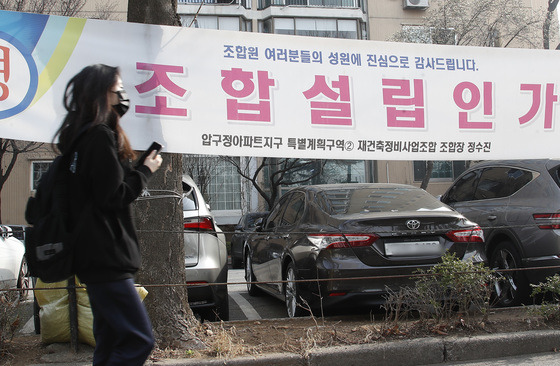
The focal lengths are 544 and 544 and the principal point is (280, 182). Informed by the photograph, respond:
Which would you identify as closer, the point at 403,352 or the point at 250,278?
A: the point at 403,352

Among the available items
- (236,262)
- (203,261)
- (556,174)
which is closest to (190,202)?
(203,261)

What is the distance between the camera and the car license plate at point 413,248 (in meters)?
4.96

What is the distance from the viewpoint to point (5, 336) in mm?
4074

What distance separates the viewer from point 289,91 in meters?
4.62

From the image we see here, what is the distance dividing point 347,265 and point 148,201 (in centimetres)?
185

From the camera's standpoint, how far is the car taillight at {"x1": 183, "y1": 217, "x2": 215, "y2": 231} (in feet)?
17.3

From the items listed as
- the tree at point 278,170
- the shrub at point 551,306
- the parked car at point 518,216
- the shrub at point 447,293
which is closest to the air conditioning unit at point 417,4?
the tree at point 278,170

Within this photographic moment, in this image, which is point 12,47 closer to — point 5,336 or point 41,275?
point 5,336

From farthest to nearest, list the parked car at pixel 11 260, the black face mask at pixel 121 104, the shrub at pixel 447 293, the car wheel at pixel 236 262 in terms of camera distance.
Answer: the car wheel at pixel 236 262 → the parked car at pixel 11 260 → the shrub at pixel 447 293 → the black face mask at pixel 121 104

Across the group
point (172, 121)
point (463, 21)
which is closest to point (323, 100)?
point (172, 121)

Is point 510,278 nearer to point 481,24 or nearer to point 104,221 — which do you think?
point 104,221

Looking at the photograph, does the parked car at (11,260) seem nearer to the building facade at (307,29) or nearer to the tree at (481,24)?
the building facade at (307,29)

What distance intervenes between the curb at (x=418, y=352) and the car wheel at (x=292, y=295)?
122 cm

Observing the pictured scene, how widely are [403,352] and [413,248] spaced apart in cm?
113
